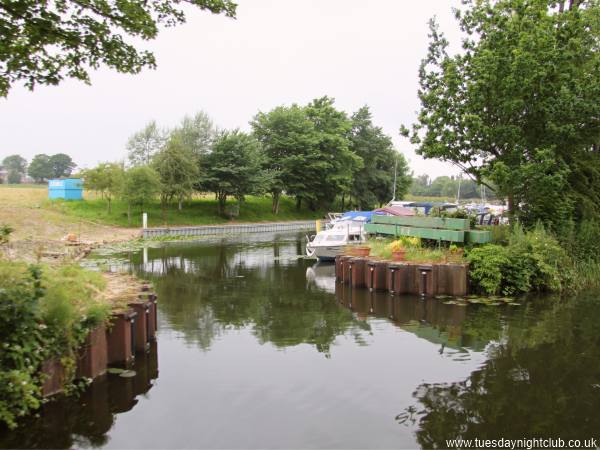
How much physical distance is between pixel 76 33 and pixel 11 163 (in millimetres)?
186293

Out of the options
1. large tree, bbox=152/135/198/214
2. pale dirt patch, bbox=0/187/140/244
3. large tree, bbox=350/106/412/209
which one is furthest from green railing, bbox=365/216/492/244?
large tree, bbox=350/106/412/209

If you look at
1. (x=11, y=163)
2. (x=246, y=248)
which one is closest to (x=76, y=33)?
(x=246, y=248)

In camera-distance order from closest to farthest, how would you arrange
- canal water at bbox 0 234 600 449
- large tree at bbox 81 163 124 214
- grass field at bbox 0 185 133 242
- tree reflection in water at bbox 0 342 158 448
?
tree reflection in water at bbox 0 342 158 448 → canal water at bbox 0 234 600 449 → grass field at bbox 0 185 133 242 → large tree at bbox 81 163 124 214

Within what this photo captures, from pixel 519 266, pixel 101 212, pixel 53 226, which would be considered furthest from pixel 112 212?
pixel 519 266

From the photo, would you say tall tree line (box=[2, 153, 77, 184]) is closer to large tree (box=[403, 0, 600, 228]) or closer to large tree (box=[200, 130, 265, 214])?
large tree (box=[200, 130, 265, 214])

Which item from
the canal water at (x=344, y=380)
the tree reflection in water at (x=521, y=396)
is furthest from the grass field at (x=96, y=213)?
the tree reflection in water at (x=521, y=396)

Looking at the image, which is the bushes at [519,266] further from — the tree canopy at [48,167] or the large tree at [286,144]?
the tree canopy at [48,167]

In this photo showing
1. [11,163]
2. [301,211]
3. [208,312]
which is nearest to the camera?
[208,312]

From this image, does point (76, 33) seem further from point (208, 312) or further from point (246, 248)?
point (246, 248)

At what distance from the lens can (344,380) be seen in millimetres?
10742

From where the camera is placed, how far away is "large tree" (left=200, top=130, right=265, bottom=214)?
189 ft

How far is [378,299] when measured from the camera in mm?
19312

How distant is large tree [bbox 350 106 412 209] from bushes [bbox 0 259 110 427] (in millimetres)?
71332

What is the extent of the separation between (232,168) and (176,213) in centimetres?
784
